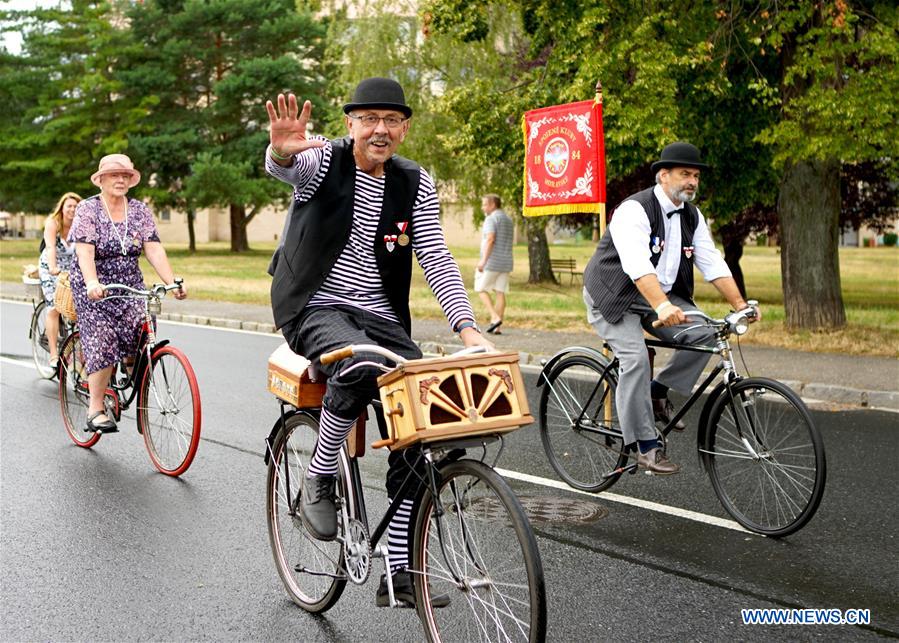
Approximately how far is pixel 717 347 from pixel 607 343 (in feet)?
2.33

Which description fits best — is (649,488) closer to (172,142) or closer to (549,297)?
(549,297)

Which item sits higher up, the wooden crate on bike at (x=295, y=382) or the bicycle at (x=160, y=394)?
the wooden crate on bike at (x=295, y=382)

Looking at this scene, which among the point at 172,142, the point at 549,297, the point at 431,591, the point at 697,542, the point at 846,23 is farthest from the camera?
the point at 172,142

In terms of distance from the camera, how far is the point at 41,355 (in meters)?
10.9

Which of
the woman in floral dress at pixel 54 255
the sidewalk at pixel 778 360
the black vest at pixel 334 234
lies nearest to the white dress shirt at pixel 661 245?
the sidewalk at pixel 778 360

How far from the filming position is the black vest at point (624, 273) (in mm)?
5938

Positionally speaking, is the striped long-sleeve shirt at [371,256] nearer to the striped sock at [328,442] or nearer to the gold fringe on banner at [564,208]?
the striped sock at [328,442]

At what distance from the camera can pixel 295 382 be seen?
4211 mm

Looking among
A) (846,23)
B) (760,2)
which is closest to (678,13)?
(760,2)

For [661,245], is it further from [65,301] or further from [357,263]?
[65,301]

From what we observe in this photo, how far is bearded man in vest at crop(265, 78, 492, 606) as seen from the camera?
3.85 m

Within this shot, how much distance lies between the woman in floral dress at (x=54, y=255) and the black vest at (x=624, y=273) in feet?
18.3

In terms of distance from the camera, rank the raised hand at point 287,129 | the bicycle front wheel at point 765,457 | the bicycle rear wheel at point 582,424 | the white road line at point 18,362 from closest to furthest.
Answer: the raised hand at point 287,129
the bicycle front wheel at point 765,457
the bicycle rear wheel at point 582,424
the white road line at point 18,362

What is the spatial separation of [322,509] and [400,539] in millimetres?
410
